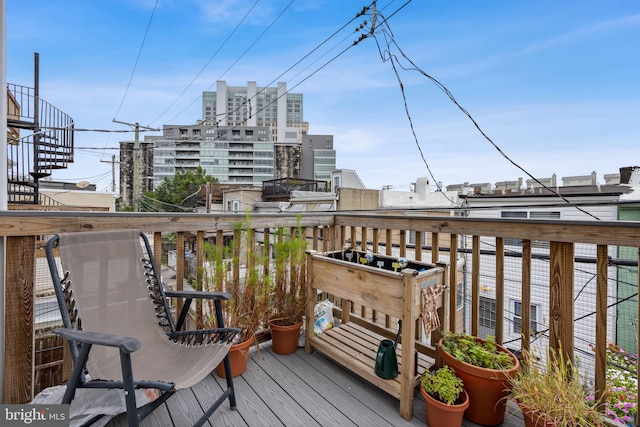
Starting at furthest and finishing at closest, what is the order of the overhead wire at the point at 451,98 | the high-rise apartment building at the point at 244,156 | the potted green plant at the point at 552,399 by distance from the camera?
the high-rise apartment building at the point at 244,156
the overhead wire at the point at 451,98
the potted green plant at the point at 552,399

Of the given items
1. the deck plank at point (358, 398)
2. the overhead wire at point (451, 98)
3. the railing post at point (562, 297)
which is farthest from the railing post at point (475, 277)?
the overhead wire at point (451, 98)

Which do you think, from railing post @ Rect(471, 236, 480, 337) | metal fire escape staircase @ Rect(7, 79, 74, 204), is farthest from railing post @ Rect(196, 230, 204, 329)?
metal fire escape staircase @ Rect(7, 79, 74, 204)

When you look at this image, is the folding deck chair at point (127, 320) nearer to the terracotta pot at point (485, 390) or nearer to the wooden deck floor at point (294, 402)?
the wooden deck floor at point (294, 402)

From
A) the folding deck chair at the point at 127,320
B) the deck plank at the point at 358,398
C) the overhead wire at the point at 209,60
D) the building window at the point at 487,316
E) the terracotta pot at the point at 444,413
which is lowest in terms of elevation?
the building window at the point at 487,316

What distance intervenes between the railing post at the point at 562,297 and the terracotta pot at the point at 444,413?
0.55 meters

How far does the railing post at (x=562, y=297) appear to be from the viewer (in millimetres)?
1493

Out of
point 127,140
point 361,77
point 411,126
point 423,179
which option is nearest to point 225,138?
point 127,140

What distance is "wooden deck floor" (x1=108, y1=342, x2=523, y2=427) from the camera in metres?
1.55

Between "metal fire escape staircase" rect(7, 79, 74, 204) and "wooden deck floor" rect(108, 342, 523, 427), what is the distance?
21.4 feet

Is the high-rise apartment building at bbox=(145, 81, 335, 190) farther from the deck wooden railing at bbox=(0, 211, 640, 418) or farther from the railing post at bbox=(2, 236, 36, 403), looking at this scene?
the railing post at bbox=(2, 236, 36, 403)

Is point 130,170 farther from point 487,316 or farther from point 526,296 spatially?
point 526,296

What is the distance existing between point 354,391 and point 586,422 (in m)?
1.06

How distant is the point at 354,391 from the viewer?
1801 millimetres

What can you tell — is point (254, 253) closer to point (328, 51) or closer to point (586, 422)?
point (586, 422)
